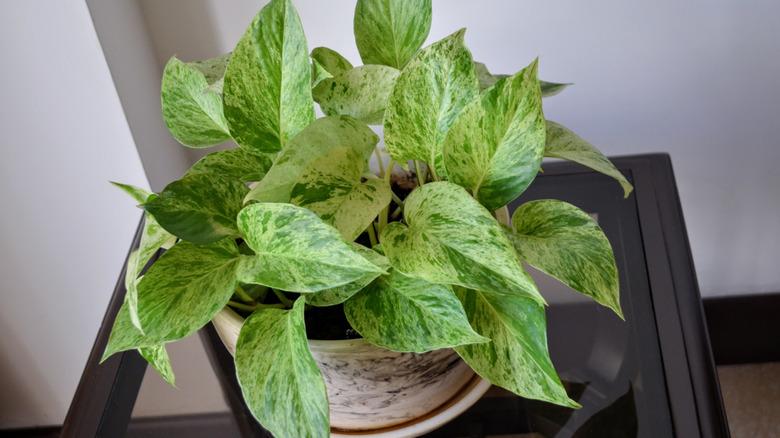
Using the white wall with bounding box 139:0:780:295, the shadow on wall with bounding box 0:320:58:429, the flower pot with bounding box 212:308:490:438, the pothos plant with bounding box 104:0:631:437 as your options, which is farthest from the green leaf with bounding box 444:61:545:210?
the shadow on wall with bounding box 0:320:58:429

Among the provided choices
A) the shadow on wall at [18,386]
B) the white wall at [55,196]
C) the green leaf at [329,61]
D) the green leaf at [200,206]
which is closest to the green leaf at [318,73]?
the green leaf at [329,61]

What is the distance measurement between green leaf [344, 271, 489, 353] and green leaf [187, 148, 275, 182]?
109 millimetres

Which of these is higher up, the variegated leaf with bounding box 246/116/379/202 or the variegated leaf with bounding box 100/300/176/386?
the variegated leaf with bounding box 246/116/379/202

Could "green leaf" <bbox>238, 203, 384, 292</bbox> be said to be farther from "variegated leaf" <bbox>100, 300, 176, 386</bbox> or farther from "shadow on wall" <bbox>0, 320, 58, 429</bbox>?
"shadow on wall" <bbox>0, 320, 58, 429</bbox>

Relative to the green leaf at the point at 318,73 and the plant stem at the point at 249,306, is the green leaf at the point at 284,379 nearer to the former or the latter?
the plant stem at the point at 249,306

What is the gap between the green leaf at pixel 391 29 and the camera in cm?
53

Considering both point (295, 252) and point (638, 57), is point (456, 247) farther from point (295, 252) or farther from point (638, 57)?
point (638, 57)

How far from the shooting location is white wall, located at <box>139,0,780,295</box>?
823 mm

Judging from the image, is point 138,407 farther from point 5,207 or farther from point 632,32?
point 632,32

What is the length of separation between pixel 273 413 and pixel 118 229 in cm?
53

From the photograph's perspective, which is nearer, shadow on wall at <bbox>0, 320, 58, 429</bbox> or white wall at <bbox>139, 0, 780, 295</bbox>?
white wall at <bbox>139, 0, 780, 295</bbox>

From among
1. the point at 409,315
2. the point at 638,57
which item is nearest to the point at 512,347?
the point at 409,315

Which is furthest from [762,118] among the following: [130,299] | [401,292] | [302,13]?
[130,299]

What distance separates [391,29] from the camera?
0.55 meters
